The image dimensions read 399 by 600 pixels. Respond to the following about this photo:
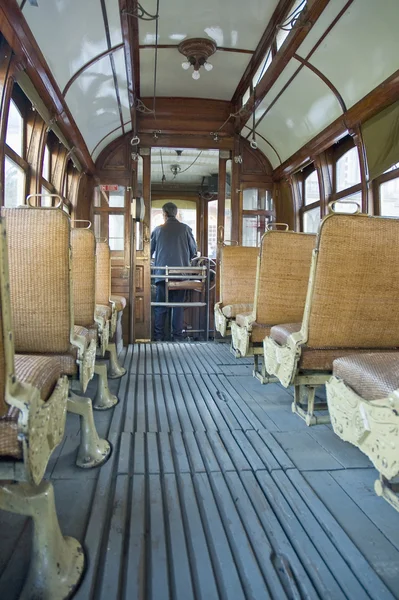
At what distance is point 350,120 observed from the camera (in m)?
3.36

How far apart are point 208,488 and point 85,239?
1.50 metres

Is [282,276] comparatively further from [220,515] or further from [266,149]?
[266,149]

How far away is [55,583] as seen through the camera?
0.95 meters

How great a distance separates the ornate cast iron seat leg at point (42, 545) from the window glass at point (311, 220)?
4.19m

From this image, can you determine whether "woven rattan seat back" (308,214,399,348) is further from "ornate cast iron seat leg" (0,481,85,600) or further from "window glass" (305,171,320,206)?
"window glass" (305,171,320,206)

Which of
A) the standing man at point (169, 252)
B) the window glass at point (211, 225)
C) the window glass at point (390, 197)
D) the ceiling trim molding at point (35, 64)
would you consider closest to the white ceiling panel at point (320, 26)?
the window glass at point (390, 197)

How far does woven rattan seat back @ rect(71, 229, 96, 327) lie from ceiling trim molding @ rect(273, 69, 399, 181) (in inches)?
94.7

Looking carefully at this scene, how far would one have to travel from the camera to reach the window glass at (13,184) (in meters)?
2.77

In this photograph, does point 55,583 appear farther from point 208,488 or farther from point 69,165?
point 69,165

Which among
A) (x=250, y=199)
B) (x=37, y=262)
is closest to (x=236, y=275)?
(x=250, y=199)

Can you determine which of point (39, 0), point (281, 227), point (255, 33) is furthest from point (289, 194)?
point (39, 0)

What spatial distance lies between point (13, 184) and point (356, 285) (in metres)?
2.60

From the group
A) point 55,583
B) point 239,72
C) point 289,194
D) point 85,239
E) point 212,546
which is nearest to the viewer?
point 55,583

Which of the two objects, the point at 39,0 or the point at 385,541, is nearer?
the point at 385,541
